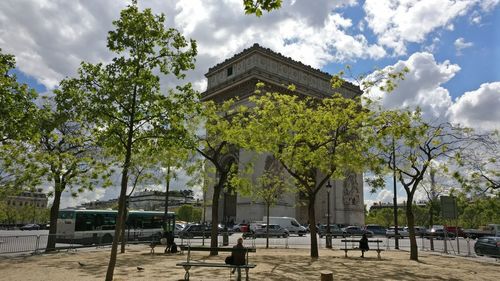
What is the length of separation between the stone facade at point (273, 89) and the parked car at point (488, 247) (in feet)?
107

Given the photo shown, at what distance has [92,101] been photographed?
12.0 m

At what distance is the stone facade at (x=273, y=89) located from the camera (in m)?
59.4

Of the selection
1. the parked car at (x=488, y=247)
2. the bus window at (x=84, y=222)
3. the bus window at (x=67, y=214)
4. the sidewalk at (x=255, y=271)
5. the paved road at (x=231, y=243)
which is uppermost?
the bus window at (x=67, y=214)

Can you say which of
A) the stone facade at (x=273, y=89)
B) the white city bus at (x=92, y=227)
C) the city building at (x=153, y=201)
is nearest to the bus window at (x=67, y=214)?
the white city bus at (x=92, y=227)

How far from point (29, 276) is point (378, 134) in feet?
53.3

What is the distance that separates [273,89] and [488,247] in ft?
133

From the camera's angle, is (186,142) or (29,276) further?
(29,276)

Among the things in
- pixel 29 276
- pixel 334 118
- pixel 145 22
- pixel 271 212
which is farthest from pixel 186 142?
pixel 271 212

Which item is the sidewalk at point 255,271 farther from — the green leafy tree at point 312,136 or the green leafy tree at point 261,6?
the green leafy tree at point 261,6

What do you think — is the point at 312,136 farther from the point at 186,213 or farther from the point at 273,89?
the point at 186,213

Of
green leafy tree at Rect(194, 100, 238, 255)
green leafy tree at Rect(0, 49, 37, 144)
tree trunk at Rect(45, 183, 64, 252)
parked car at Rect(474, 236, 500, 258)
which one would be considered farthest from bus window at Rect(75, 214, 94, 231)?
parked car at Rect(474, 236, 500, 258)

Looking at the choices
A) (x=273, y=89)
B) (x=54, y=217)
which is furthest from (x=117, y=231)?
(x=273, y=89)

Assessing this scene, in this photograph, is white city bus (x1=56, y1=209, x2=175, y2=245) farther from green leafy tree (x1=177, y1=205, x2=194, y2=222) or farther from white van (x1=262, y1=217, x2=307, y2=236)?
green leafy tree (x1=177, y1=205, x2=194, y2=222)

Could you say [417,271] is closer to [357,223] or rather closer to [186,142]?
[186,142]
